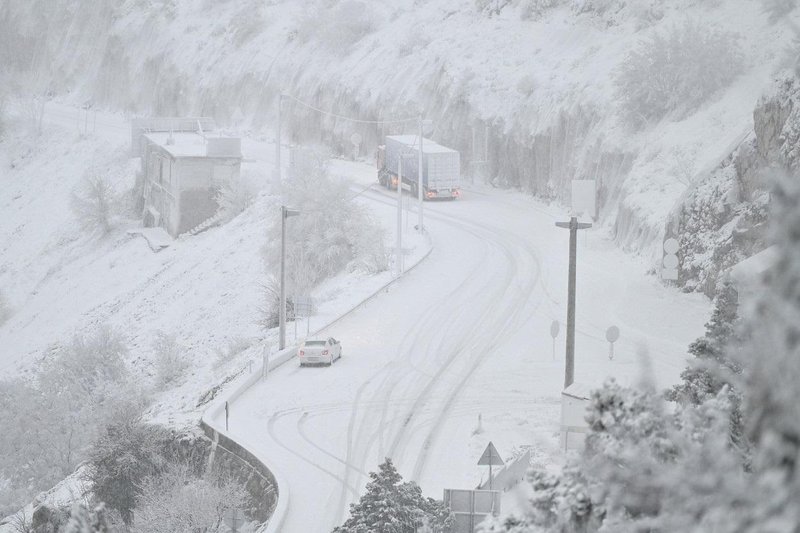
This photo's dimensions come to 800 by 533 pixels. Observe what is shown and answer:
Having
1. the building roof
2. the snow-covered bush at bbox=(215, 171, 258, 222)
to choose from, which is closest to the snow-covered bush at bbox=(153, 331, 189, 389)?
the snow-covered bush at bbox=(215, 171, 258, 222)

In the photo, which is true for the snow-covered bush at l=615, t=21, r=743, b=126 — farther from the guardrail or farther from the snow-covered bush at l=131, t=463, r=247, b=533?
the snow-covered bush at l=131, t=463, r=247, b=533

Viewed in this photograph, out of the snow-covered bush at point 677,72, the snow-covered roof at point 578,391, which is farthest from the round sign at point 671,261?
the snow-covered bush at point 677,72

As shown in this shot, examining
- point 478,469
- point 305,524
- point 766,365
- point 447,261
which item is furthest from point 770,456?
point 447,261

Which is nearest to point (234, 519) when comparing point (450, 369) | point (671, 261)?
point (450, 369)

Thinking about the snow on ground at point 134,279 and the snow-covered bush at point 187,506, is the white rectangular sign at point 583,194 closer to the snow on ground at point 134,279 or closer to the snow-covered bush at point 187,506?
the snow on ground at point 134,279

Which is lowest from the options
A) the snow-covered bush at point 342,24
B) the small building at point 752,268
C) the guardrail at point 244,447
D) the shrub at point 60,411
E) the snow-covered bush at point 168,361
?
the shrub at point 60,411

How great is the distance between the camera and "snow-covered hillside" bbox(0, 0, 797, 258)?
151 ft

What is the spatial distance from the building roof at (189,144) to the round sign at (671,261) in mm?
36534

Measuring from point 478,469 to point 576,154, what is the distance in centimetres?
3029

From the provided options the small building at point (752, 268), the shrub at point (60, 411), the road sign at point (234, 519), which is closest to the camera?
the small building at point (752, 268)

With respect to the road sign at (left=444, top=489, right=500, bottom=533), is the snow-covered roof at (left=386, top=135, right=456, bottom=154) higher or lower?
higher

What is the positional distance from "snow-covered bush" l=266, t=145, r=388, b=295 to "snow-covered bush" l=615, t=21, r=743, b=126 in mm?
12828

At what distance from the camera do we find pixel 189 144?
7388cm

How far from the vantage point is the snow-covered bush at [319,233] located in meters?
49.1
